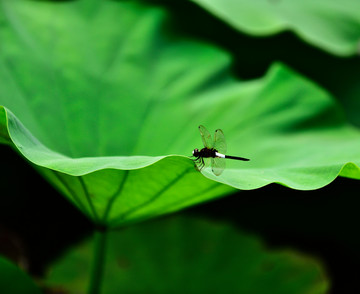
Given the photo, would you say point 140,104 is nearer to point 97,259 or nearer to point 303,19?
point 97,259

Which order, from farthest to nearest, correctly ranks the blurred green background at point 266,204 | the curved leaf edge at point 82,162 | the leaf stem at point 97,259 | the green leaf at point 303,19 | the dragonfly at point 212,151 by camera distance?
1. the blurred green background at point 266,204
2. the green leaf at point 303,19
3. the leaf stem at point 97,259
4. the dragonfly at point 212,151
5. the curved leaf edge at point 82,162

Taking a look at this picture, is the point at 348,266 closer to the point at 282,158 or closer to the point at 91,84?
the point at 282,158

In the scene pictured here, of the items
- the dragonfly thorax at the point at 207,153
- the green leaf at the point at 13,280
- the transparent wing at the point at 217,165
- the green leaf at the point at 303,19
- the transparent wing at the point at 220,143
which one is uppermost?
the green leaf at the point at 303,19

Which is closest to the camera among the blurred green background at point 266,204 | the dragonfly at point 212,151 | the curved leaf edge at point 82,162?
the curved leaf edge at point 82,162

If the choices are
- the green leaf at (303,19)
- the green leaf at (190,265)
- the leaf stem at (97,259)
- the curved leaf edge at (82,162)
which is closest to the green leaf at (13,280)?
the leaf stem at (97,259)

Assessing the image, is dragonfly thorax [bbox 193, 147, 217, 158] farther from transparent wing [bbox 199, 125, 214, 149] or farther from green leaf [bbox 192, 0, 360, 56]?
green leaf [bbox 192, 0, 360, 56]

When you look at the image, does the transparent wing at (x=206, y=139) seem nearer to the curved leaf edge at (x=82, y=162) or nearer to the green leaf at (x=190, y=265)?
the curved leaf edge at (x=82, y=162)

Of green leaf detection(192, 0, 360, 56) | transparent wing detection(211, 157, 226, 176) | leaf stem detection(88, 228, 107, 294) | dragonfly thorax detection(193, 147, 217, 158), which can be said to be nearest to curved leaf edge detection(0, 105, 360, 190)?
transparent wing detection(211, 157, 226, 176)
